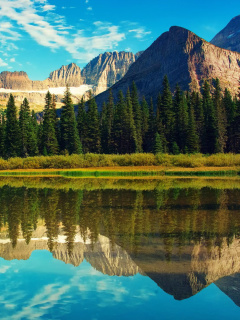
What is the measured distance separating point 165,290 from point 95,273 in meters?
2.21

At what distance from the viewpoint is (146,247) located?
446 inches

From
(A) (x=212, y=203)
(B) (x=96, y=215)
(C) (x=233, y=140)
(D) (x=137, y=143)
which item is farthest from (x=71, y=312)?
(C) (x=233, y=140)

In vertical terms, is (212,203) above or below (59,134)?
below

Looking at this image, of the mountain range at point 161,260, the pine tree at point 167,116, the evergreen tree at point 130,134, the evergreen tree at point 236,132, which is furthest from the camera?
the evergreen tree at point 130,134

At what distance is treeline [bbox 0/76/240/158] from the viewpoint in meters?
80.0

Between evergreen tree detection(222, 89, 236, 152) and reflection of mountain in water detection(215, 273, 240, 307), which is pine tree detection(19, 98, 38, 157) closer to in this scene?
evergreen tree detection(222, 89, 236, 152)

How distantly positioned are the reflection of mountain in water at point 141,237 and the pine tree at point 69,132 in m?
56.9

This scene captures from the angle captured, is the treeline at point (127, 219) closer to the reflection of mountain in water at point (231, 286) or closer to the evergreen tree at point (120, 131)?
the reflection of mountain in water at point (231, 286)

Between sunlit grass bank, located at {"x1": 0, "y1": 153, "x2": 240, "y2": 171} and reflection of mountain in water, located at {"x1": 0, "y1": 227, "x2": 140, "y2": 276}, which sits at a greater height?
sunlit grass bank, located at {"x1": 0, "y1": 153, "x2": 240, "y2": 171}

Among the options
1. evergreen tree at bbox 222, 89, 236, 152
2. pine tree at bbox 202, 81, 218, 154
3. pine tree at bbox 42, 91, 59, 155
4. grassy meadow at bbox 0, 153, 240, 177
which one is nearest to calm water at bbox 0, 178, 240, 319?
grassy meadow at bbox 0, 153, 240, 177

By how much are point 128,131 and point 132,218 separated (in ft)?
225

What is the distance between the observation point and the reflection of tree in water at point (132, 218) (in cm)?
1266

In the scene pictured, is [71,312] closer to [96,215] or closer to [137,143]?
[96,215]

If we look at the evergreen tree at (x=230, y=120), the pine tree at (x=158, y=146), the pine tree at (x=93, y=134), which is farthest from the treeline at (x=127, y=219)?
the evergreen tree at (x=230, y=120)
